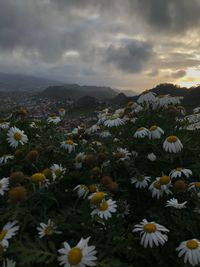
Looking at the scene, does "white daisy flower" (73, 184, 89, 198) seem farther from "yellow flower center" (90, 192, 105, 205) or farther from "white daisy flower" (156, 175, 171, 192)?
"white daisy flower" (156, 175, 171, 192)

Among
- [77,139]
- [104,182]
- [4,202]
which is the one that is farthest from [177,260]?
[77,139]

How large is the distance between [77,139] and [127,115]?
1.02 meters

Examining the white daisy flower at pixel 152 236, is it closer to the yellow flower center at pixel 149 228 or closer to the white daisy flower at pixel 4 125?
the yellow flower center at pixel 149 228

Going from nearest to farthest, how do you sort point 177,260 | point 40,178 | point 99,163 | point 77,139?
point 177,260 < point 40,178 < point 99,163 < point 77,139

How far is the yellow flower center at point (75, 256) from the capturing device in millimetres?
3559

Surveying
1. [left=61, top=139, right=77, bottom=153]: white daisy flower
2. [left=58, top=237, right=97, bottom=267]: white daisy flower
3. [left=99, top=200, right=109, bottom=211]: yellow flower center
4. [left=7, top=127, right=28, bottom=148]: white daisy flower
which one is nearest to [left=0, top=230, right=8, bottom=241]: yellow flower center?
[left=58, top=237, right=97, bottom=267]: white daisy flower

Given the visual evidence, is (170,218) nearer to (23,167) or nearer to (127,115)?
(23,167)

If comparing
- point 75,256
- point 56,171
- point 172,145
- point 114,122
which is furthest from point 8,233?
point 114,122

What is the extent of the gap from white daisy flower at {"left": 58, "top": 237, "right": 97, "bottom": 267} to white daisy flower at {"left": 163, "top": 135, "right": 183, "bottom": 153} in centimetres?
256

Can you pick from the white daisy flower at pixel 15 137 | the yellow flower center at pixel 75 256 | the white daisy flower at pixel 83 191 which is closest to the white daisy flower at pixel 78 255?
the yellow flower center at pixel 75 256

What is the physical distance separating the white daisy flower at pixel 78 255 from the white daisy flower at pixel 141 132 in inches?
110

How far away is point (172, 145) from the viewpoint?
593 centimetres

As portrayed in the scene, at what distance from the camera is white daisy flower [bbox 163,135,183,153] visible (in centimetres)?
589

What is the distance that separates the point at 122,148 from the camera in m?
6.48
